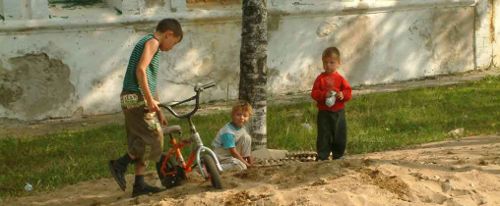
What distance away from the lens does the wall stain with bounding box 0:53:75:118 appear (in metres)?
11.6

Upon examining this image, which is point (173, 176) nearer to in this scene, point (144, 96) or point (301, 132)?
point (144, 96)

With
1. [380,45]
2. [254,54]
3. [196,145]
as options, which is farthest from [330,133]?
[380,45]

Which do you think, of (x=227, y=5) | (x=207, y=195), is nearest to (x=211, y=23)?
(x=227, y=5)

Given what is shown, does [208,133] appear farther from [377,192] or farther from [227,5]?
[377,192]

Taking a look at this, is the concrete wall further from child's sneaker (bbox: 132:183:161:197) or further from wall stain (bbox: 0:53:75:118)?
child's sneaker (bbox: 132:183:161:197)

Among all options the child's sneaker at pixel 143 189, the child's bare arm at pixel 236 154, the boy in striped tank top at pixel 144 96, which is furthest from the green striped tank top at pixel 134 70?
the child's bare arm at pixel 236 154

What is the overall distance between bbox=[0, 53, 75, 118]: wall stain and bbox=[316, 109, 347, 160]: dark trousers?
428cm

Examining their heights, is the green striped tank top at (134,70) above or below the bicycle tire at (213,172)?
above

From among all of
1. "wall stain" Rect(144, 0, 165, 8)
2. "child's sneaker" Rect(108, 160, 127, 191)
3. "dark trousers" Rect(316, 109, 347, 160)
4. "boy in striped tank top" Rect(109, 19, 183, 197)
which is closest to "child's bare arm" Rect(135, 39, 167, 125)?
"boy in striped tank top" Rect(109, 19, 183, 197)

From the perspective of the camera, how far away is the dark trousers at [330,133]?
8.68 metres

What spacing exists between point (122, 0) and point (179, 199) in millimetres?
5881

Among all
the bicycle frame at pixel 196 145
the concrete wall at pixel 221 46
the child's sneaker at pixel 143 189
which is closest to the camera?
the bicycle frame at pixel 196 145

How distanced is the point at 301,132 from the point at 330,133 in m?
2.03

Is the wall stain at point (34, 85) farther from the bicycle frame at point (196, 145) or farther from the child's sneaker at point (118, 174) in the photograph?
the bicycle frame at point (196, 145)
